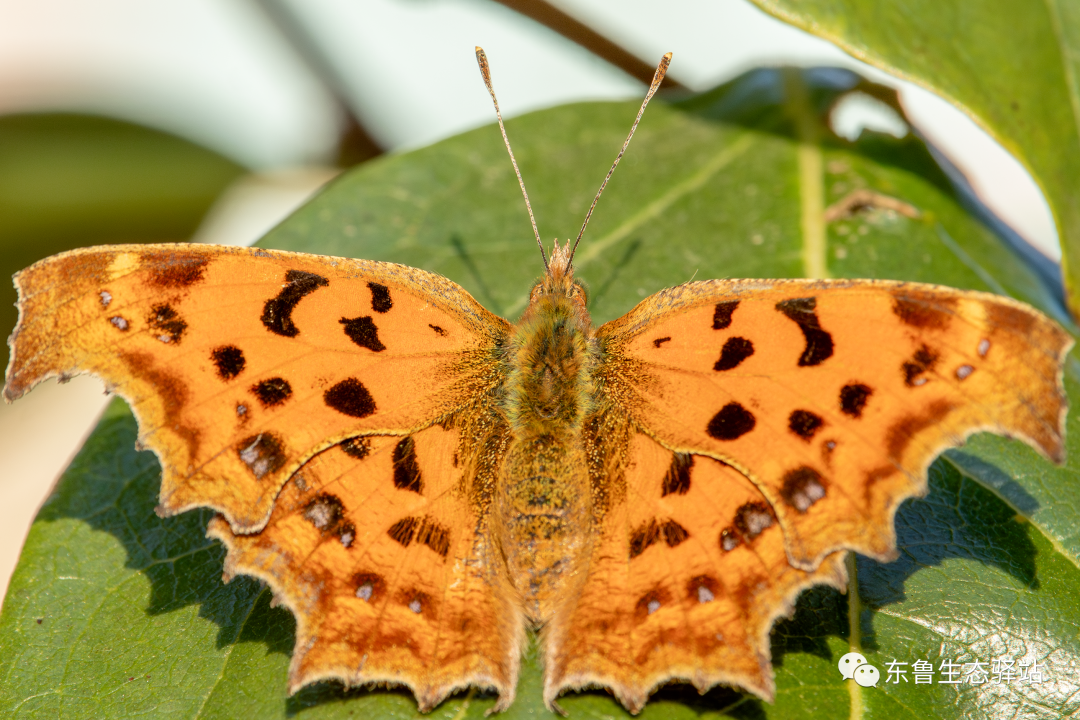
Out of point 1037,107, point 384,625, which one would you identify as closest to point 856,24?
point 1037,107

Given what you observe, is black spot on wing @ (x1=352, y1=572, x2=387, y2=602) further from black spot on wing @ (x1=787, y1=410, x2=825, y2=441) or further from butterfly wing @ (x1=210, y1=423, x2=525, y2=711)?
black spot on wing @ (x1=787, y1=410, x2=825, y2=441)

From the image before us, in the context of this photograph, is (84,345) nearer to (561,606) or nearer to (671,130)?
(561,606)

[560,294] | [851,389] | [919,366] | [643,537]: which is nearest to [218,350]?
[560,294]

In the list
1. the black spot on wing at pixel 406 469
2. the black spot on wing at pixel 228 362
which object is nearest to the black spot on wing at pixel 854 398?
the black spot on wing at pixel 406 469

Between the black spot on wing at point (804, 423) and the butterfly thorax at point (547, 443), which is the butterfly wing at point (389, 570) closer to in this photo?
the butterfly thorax at point (547, 443)

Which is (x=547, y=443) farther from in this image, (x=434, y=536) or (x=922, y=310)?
(x=922, y=310)

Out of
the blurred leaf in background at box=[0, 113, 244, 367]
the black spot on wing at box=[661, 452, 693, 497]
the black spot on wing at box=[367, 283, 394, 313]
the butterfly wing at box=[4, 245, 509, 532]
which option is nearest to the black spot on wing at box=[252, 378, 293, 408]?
the butterfly wing at box=[4, 245, 509, 532]
